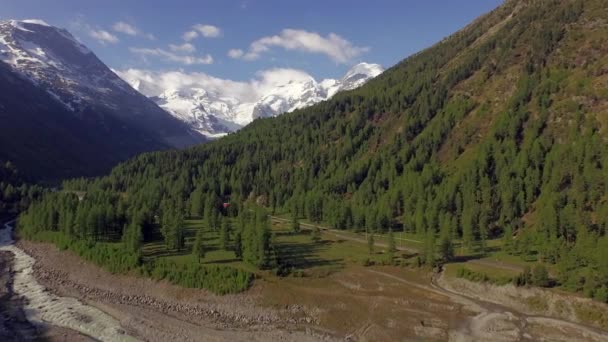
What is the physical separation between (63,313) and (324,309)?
156 ft

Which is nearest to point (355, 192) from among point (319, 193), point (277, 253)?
point (319, 193)

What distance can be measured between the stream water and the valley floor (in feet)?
5.79

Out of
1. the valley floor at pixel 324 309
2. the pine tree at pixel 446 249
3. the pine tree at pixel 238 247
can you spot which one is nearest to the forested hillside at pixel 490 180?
the pine tree at pixel 446 249

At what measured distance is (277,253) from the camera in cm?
10756

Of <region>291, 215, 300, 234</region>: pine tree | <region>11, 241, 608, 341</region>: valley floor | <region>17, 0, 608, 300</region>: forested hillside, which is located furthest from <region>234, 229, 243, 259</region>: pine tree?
<region>291, 215, 300, 234</region>: pine tree

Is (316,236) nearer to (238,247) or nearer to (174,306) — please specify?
(238,247)

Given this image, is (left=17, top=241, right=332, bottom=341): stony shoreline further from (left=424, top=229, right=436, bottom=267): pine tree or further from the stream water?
(left=424, top=229, right=436, bottom=267): pine tree

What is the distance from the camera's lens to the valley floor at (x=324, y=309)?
7138 centimetres

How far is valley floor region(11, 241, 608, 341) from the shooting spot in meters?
71.4

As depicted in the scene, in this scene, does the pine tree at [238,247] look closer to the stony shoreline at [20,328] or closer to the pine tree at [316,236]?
the pine tree at [316,236]

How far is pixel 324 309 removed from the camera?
3152 inches

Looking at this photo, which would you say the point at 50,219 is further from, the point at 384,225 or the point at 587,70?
the point at 587,70

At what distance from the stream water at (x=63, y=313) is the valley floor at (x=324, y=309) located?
1764 mm

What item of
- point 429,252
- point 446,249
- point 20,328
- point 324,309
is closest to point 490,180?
point 446,249
